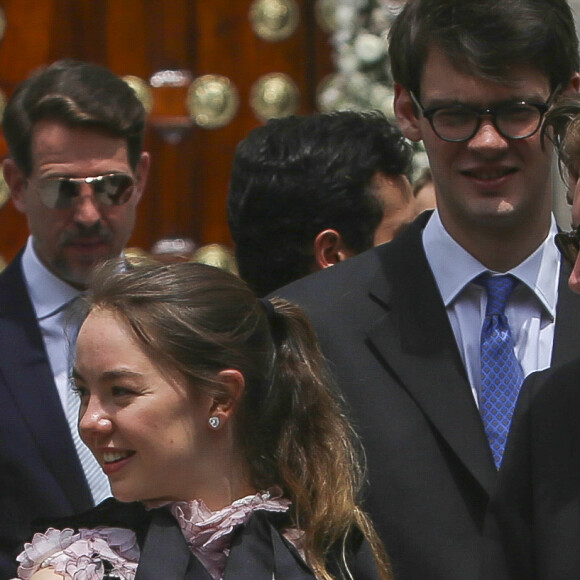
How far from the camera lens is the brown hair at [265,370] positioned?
2.87m

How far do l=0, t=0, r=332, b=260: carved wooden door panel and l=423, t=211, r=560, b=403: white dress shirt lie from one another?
2.78 metres

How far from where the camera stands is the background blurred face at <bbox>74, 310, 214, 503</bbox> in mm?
2766

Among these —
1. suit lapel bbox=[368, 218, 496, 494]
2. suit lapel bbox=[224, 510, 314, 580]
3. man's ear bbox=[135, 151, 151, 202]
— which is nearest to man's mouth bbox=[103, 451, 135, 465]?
suit lapel bbox=[224, 510, 314, 580]

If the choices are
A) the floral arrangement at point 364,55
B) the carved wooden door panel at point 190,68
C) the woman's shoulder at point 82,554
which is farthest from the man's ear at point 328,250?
the carved wooden door panel at point 190,68

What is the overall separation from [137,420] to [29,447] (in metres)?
0.80

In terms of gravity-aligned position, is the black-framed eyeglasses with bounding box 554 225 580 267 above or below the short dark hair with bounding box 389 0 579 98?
below

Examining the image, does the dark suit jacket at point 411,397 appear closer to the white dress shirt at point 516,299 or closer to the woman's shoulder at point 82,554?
the white dress shirt at point 516,299

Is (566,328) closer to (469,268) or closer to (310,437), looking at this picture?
(469,268)

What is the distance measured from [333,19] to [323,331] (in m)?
2.91

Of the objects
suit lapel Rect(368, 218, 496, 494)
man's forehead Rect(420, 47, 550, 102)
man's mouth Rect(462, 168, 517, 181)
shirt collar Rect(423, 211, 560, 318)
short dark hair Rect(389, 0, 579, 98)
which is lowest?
suit lapel Rect(368, 218, 496, 494)

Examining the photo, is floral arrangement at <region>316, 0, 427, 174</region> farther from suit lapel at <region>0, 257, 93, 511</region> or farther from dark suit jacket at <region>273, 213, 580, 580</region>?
dark suit jacket at <region>273, 213, 580, 580</region>

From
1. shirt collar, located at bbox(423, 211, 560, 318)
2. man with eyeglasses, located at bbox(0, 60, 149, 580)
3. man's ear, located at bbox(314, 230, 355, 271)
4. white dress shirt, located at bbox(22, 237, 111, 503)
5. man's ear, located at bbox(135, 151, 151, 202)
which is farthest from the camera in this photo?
man's ear, located at bbox(135, 151, 151, 202)

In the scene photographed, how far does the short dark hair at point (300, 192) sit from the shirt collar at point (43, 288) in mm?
425

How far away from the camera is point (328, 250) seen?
384 cm
